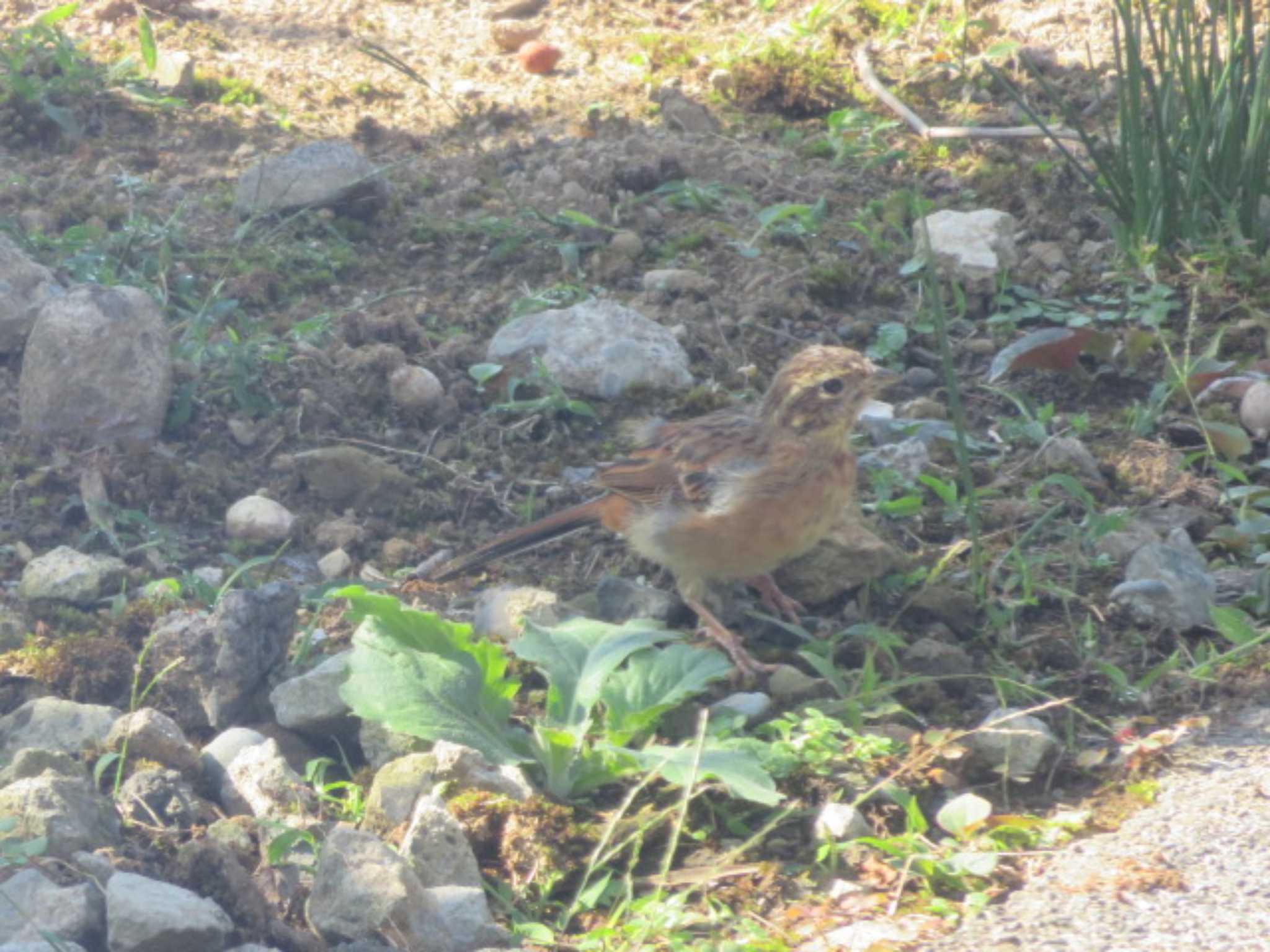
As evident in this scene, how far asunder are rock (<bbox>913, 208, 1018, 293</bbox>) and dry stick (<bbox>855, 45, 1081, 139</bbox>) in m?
0.41

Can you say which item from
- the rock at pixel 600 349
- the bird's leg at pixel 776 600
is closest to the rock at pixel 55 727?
the bird's leg at pixel 776 600

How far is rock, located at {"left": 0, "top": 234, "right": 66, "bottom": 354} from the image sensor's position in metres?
5.55

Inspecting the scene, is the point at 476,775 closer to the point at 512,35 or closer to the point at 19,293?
the point at 19,293

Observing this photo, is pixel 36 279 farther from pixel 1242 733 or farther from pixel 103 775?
pixel 1242 733

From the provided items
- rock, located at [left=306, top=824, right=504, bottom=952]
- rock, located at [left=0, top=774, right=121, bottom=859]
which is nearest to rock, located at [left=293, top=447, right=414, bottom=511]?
rock, located at [left=0, top=774, right=121, bottom=859]

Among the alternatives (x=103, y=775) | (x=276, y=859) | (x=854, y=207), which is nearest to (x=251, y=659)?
(x=103, y=775)

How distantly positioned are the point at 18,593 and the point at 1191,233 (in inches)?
164

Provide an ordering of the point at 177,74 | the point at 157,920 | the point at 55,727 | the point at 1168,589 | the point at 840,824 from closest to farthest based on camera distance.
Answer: the point at 157,920 → the point at 840,824 → the point at 55,727 → the point at 1168,589 → the point at 177,74

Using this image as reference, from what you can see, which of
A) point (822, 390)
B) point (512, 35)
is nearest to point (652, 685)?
point (822, 390)

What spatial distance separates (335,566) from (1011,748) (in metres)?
2.12

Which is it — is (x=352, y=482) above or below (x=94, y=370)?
below

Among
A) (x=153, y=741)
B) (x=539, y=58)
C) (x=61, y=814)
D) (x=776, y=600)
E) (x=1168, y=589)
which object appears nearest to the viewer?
(x=61, y=814)

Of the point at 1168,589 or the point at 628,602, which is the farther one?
the point at 628,602

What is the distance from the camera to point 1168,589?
14.4ft
